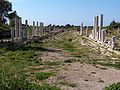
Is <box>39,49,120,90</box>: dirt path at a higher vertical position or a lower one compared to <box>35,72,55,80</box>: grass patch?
lower

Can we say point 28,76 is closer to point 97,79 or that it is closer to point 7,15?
point 97,79

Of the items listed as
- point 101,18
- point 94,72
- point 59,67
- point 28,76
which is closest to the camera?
point 28,76

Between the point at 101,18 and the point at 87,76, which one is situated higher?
the point at 101,18

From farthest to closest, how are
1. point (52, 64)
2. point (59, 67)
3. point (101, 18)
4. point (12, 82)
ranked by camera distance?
point (101, 18), point (52, 64), point (59, 67), point (12, 82)

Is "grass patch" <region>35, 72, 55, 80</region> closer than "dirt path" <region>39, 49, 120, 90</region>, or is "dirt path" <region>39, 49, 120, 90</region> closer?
"dirt path" <region>39, 49, 120, 90</region>

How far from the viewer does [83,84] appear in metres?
13.3

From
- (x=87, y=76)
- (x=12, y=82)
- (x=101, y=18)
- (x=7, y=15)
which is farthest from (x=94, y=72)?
(x=7, y=15)

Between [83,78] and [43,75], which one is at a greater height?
[43,75]

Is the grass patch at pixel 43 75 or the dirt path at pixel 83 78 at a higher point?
the grass patch at pixel 43 75

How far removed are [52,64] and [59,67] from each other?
4.33ft

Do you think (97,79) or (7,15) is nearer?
(97,79)

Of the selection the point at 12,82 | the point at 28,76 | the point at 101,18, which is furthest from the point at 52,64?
the point at 101,18

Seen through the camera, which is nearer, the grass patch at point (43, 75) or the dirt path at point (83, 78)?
the dirt path at point (83, 78)

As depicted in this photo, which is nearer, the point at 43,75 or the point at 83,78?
the point at 43,75
